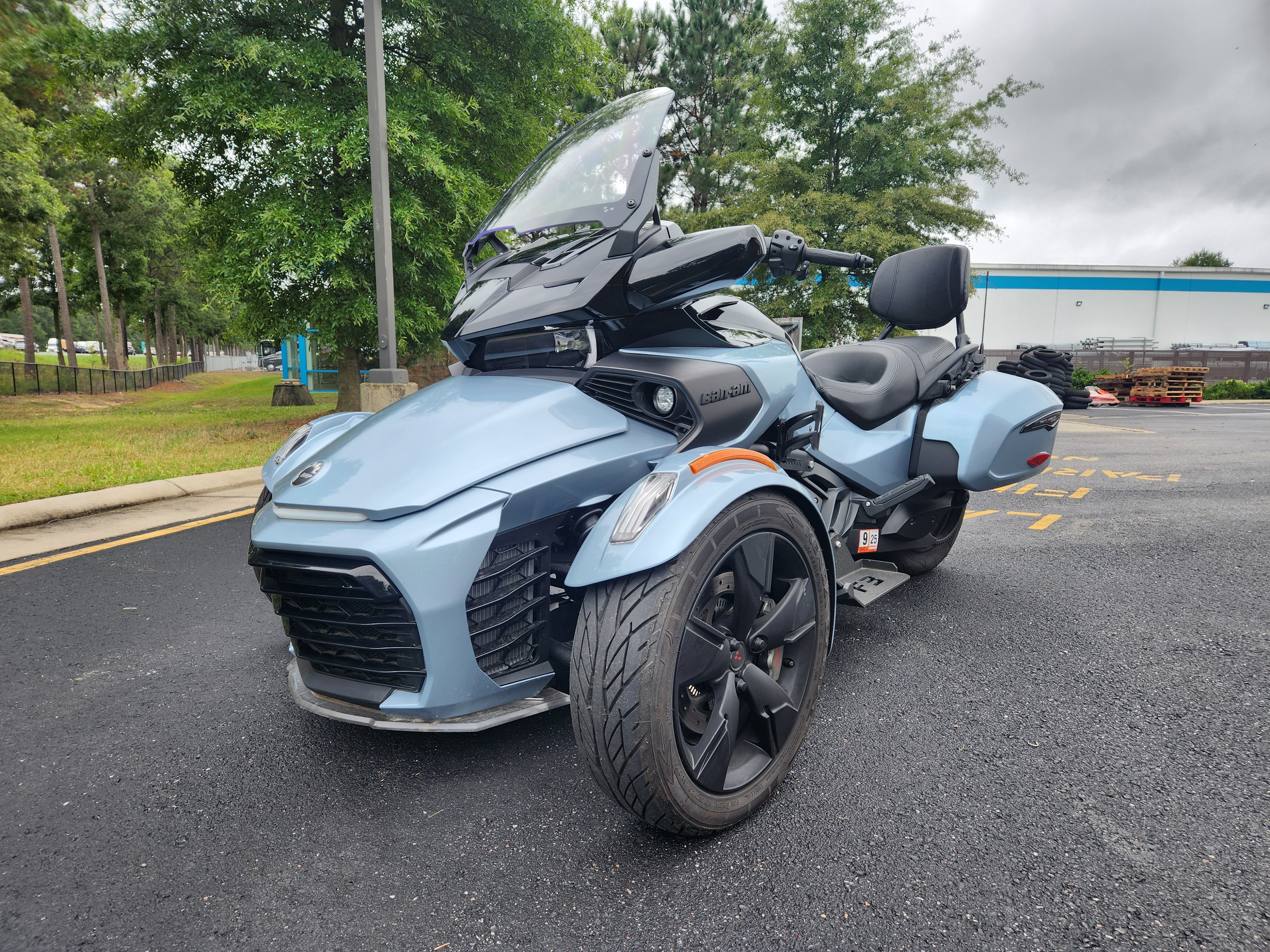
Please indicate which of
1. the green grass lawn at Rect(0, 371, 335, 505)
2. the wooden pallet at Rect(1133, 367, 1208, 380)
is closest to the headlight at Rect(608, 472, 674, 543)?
the green grass lawn at Rect(0, 371, 335, 505)

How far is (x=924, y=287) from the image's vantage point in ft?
10.1

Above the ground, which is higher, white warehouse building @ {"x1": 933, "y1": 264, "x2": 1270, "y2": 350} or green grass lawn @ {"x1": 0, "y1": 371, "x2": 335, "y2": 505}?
white warehouse building @ {"x1": 933, "y1": 264, "x2": 1270, "y2": 350}

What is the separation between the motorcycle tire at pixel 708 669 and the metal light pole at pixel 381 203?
6.68 metres

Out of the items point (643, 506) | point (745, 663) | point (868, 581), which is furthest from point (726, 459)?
point (868, 581)

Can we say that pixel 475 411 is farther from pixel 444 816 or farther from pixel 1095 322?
pixel 1095 322

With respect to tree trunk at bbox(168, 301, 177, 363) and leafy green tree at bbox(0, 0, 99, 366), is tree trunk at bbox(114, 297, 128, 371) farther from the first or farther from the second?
leafy green tree at bbox(0, 0, 99, 366)

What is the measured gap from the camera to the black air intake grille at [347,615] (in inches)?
60.9

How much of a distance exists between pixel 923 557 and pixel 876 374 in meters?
1.17

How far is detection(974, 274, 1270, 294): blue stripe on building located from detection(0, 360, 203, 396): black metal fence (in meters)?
43.0

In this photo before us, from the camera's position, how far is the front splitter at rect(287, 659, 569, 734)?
160 cm

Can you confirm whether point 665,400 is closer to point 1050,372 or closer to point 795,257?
point 795,257

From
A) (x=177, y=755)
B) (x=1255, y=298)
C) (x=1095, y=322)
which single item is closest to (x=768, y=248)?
(x=177, y=755)

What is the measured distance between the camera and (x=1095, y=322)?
41531 millimetres

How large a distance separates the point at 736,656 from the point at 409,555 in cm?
81
